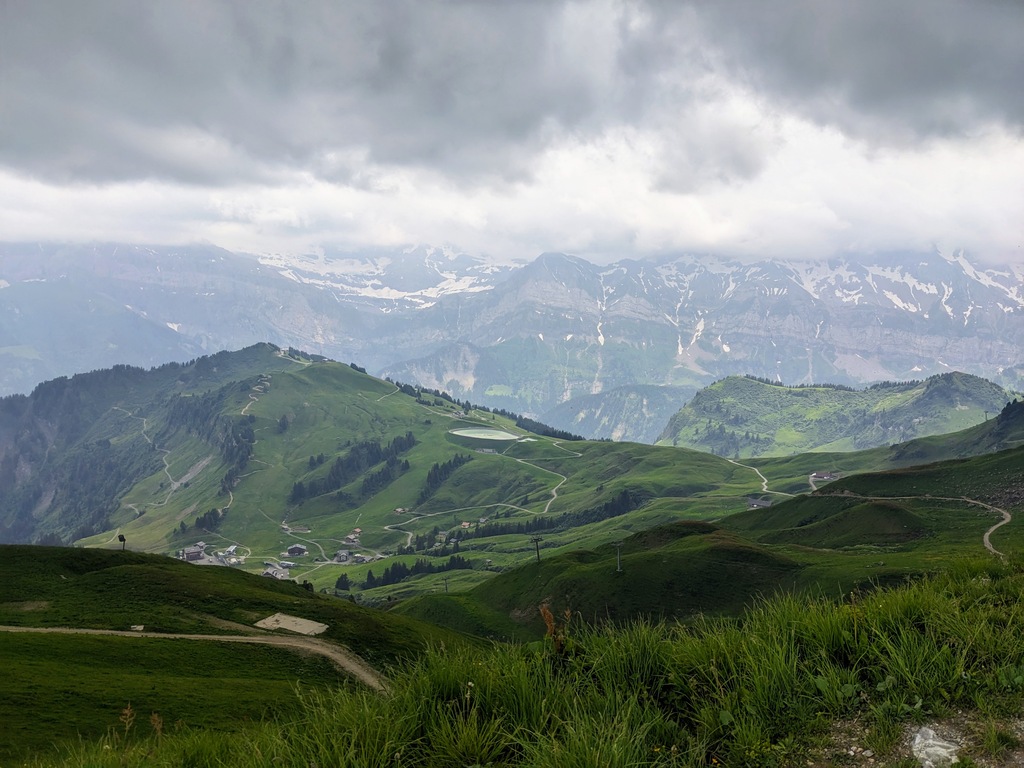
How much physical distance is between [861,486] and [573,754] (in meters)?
218

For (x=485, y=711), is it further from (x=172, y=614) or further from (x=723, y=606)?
(x=723, y=606)

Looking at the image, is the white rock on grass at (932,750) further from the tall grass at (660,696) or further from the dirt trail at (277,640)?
the dirt trail at (277,640)

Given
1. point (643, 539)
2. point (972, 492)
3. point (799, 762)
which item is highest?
point (799, 762)

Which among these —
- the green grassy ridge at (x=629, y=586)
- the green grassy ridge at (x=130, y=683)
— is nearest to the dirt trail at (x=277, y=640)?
the green grassy ridge at (x=130, y=683)

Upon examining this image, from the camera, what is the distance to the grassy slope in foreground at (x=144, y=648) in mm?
46031

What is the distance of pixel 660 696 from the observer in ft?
35.1

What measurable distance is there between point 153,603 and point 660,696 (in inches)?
3654

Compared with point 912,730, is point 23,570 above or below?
below

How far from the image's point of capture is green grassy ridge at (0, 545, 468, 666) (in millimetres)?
76312

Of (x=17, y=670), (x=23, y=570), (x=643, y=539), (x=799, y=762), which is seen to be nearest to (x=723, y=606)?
(x=643, y=539)

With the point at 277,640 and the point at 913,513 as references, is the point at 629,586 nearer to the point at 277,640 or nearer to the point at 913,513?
the point at 277,640

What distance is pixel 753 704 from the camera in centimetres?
986

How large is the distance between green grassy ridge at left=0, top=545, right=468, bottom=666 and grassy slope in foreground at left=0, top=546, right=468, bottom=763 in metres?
0.16

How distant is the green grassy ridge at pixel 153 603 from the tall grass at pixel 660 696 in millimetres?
60865
